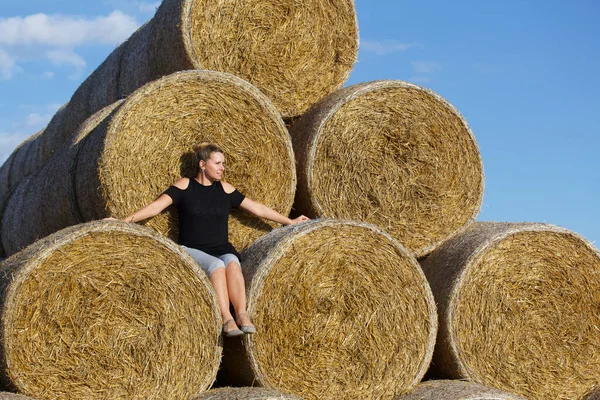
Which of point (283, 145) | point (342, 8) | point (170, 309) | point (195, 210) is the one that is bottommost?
point (170, 309)

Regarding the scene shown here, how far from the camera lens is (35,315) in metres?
4.20

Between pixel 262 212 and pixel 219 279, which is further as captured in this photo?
pixel 262 212

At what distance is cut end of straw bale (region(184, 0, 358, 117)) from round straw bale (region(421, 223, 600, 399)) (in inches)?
63.9

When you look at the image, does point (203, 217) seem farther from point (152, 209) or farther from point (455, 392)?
point (455, 392)

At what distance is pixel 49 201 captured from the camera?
6.38 m

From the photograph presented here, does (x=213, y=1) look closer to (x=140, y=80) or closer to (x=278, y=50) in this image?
(x=278, y=50)

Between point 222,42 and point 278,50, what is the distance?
1.45 feet

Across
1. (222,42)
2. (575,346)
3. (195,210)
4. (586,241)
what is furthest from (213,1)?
(575,346)

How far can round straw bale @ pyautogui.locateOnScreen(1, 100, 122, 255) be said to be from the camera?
19.5 ft

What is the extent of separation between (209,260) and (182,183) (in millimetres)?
657

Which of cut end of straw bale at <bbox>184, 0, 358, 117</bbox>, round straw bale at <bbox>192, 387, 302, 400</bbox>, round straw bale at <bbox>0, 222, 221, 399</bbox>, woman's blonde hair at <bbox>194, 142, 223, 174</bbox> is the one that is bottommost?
round straw bale at <bbox>192, 387, 302, 400</bbox>

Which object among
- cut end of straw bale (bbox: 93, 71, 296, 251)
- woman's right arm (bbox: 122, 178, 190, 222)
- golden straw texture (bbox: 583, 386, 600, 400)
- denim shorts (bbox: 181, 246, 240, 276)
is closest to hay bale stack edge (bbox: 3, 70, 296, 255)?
cut end of straw bale (bbox: 93, 71, 296, 251)

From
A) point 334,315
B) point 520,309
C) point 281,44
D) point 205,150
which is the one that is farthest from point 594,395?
point 281,44

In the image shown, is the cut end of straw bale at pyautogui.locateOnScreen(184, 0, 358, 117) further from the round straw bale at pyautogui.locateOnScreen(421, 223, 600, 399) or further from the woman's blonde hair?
the round straw bale at pyautogui.locateOnScreen(421, 223, 600, 399)
